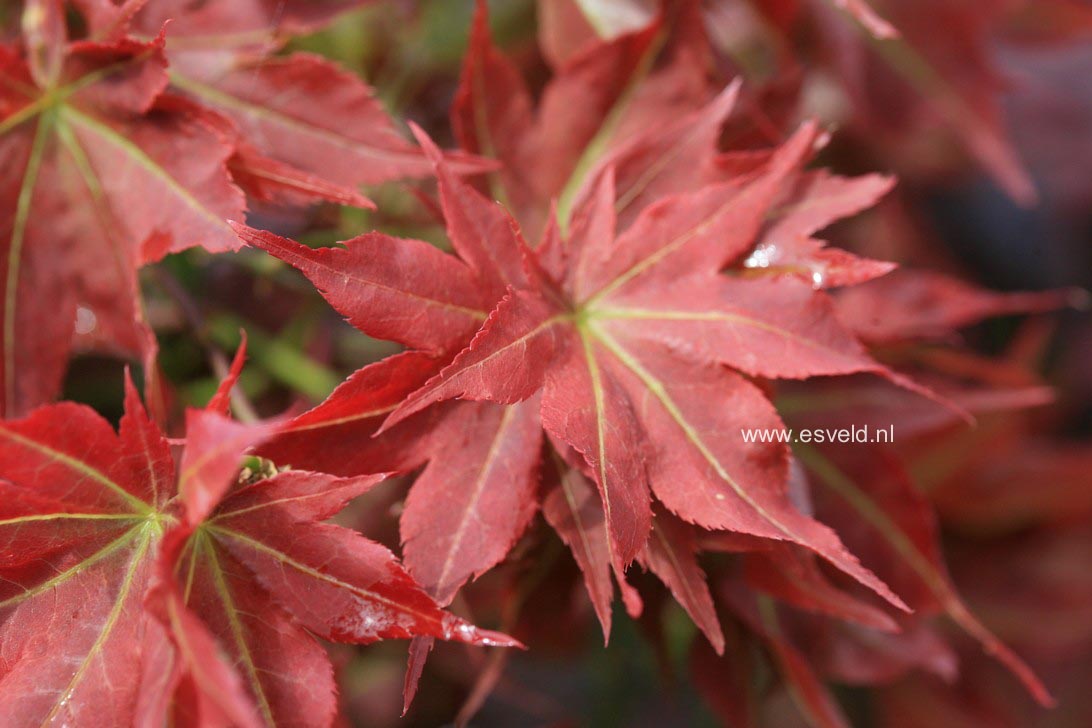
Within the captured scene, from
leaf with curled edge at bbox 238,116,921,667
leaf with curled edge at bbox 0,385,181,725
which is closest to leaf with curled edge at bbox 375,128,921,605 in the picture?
leaf with curled edge at bbox 238,116,921,667

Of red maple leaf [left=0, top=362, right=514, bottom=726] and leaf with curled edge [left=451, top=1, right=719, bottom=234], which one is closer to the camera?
red maple leaf [left=0, top=362, right=514, bottom=726]

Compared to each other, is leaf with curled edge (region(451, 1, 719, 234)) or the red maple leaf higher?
leaf with curled edge (region(451, 1, 719, 234))

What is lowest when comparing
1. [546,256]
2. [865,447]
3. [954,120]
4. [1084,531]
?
[1084,531]

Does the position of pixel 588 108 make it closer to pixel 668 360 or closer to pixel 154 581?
pixel 668 360

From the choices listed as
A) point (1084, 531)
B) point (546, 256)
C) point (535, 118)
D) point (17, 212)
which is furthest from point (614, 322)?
point (1084, 531)

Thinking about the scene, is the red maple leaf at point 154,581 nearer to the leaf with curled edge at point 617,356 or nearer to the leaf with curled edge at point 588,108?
the leaf with curled edge at point 617,356

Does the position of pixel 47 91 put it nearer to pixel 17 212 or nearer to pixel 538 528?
pixel 17 212

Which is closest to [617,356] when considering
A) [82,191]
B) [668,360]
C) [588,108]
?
[668,360]

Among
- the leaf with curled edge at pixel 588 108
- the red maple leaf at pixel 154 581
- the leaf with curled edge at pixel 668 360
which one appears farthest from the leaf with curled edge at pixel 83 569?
the leaf with curled edge at pixel 588 108

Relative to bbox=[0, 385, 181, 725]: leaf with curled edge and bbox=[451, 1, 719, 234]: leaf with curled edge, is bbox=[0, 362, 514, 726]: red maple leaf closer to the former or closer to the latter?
bbox=[0, 385, 181, 725]: leaf with curled edge
